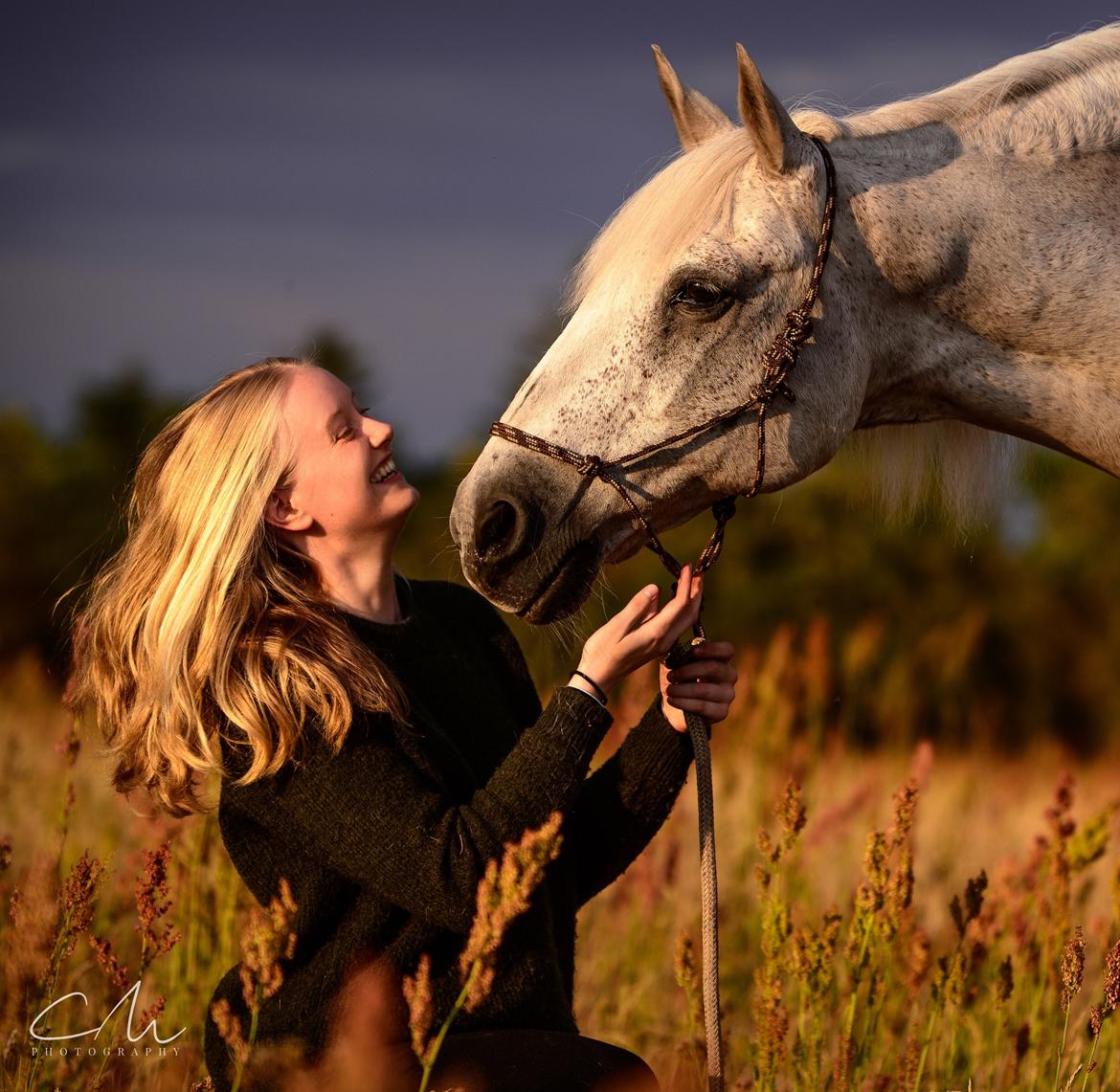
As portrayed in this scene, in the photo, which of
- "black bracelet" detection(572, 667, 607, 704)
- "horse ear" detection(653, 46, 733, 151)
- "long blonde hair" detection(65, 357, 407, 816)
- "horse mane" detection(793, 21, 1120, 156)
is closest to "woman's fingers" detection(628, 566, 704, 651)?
"black bracelet" detection(572, 667, 607, 704)

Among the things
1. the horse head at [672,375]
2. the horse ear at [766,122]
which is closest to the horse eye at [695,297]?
the horse head at [672,375]

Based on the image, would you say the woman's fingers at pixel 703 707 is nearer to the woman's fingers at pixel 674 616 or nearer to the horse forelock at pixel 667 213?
the woman's fingers at pixel 674 616

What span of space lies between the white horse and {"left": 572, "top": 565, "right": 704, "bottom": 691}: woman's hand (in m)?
0.24

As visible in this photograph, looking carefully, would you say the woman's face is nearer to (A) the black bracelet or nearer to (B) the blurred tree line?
(A) the black bracelet

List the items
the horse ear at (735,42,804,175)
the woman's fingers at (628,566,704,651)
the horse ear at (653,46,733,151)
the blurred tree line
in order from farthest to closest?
the blurred tree line → the horse ear at (653,46,733,151) → the horse ear at (735,42,804,175) → the woman's fingers at (628,566,704,651)

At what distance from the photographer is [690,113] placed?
9.16 feet

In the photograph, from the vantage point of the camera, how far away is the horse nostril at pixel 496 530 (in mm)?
2279

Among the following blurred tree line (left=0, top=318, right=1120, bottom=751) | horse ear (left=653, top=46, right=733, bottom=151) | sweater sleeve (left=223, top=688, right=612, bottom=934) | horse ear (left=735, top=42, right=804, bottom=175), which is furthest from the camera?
blurred tree line (left=0, top=318, right=1120, bottom=751)

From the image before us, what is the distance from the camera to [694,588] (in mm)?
2195

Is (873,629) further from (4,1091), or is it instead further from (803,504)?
(803,504)

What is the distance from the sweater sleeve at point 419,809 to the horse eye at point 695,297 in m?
0.81

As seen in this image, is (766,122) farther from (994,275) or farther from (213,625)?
(213,625)

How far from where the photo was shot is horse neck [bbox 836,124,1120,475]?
2.41 m

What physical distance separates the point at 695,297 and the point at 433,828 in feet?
3.66
